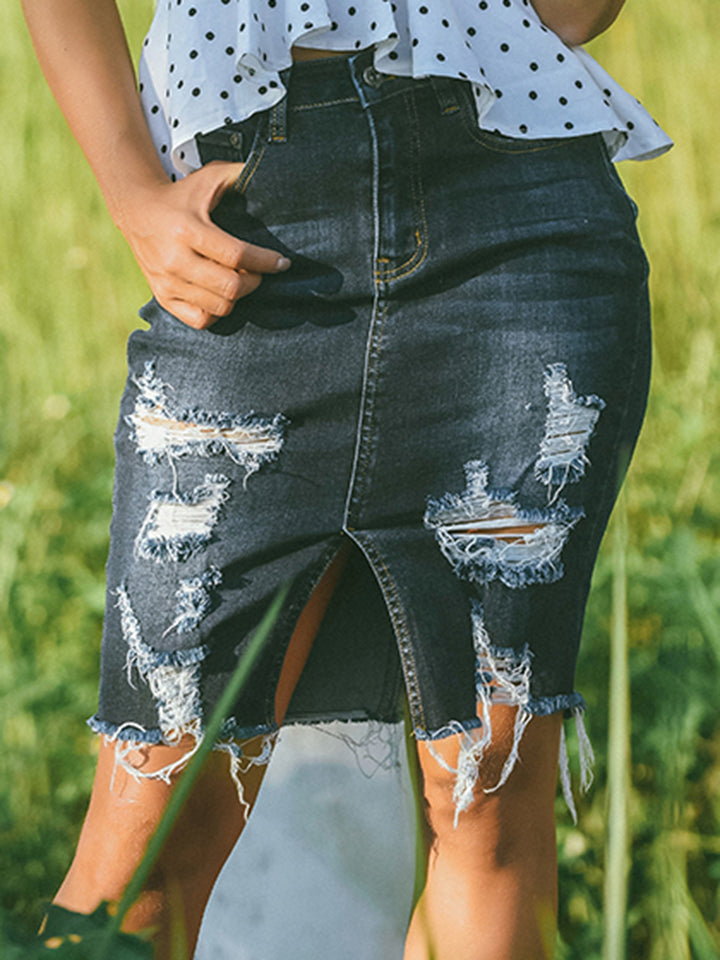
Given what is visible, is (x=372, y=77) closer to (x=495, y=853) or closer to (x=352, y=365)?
(x=352, y=365)

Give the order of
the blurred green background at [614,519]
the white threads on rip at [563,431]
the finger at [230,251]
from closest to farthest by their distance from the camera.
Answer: the finger at [230,251]
the white threads on rip at [563,431]
the blurred green background at [614,519]

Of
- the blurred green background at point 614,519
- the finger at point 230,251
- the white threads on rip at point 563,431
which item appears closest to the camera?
the finger at point 230,251

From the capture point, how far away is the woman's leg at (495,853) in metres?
1.06

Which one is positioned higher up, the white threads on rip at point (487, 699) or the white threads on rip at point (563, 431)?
the white threads on rip at point (563, 431)

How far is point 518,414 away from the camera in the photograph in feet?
3.20

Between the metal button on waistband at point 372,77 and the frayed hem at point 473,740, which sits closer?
the metal button on waistband at point 372,77

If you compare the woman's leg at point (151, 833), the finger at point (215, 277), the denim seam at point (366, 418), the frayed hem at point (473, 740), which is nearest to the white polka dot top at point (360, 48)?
the finger at point (215, 277)

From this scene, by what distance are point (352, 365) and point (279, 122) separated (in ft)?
0.74

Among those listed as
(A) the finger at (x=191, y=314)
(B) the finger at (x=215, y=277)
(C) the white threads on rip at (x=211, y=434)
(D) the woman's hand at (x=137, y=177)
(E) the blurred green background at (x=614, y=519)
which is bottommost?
(E) the blurred green background at (x=614, y=519)

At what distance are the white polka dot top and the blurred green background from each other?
0.43m

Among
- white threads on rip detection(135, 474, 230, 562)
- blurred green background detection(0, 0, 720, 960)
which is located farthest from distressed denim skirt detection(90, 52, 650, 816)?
blurred green background detection(0, 0, 720, 960)

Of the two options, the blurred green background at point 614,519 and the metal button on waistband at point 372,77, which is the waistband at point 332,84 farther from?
the blurred green background at point 614,519

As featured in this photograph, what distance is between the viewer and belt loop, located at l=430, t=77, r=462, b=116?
0.92 metres

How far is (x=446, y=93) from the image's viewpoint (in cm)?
93
